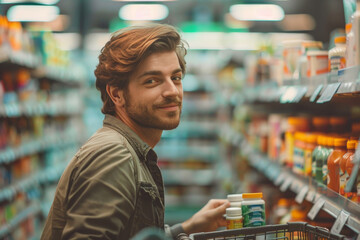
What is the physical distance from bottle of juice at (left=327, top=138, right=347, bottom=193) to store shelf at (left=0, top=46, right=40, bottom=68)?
258cm

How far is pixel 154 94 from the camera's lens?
1.72 meters

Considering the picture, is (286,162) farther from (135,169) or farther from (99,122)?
(99,122)

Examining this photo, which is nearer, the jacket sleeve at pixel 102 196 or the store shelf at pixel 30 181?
the jacket sleeve at pixel 102 196

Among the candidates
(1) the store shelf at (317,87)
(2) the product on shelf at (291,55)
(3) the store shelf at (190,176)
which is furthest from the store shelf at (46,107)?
(2) the product on shelf at (291,55)

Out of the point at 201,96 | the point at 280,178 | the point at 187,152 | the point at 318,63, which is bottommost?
the point at 187,152

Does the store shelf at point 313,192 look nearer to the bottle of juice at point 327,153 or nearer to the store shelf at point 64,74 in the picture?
the bottle of juice at point 327,153

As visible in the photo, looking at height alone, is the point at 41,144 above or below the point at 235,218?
below

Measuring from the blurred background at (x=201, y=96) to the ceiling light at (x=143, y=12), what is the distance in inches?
0.7

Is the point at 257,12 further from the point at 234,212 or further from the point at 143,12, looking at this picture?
the point at 234,212

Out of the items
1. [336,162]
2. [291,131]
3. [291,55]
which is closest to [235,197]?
[336,162]

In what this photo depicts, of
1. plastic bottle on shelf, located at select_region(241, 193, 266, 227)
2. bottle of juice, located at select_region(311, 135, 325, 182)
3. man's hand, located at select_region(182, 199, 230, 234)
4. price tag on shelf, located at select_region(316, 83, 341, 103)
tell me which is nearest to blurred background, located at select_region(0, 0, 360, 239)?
price tag on shelf, located at select_region(316, 83, 341, 103)

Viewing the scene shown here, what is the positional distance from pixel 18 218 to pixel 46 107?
142cm

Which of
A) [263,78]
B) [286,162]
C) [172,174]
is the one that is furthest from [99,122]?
[286,162]

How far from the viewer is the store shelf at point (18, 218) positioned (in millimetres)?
3469
